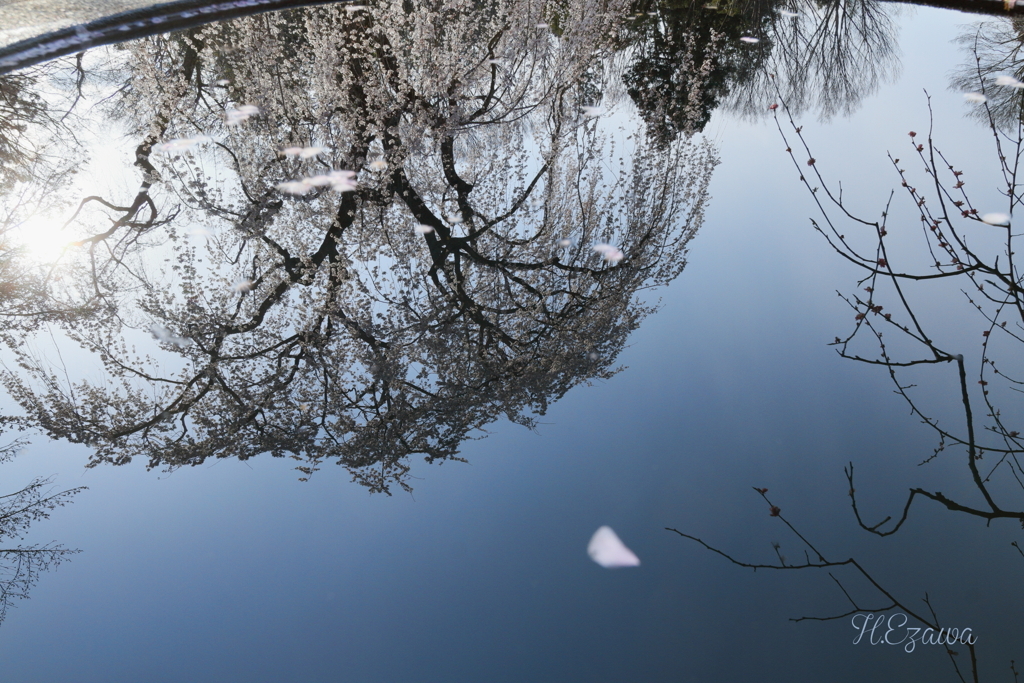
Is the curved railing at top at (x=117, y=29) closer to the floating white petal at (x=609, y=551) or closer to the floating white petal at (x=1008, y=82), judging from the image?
the floating white petal at (x=609, y=551)

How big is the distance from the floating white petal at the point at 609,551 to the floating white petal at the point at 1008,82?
509 centimetres

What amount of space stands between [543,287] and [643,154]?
5.90 ft

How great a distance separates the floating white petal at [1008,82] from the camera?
14.8 feet

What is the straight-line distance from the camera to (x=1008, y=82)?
15.0ft

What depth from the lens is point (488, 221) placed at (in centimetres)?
342

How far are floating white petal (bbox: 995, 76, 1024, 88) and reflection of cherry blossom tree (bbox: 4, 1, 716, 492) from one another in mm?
2617

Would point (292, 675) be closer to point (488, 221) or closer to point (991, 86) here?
point (488, 221)

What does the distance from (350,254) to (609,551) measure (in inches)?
76.9

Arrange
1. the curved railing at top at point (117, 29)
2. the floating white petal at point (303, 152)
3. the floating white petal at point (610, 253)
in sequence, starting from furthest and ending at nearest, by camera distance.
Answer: the floating white petal at point (303, 152)
the curved railing at top at point (117, 29)
the floating white petal at point (610, 253)

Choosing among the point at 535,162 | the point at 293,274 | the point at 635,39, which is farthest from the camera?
the point at 635,39

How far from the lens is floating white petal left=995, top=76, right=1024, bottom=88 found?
14.8 feet

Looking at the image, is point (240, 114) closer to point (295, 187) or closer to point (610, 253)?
point (295, 187)

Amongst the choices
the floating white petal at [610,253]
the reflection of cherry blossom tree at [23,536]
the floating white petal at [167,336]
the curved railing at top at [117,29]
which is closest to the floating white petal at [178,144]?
the curved railing at top at [117,29]

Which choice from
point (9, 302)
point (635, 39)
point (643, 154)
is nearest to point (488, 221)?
point (643, 154)
